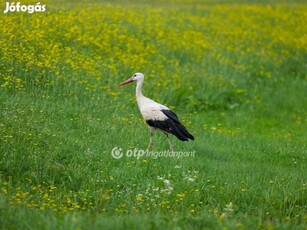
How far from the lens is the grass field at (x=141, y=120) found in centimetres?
831

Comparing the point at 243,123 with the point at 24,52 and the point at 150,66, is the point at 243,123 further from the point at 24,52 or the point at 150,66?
the point at 24,52

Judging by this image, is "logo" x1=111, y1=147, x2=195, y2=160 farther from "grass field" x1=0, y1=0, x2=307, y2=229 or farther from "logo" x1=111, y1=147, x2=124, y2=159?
"grass field" x1=0, y1=0, x2=307, y2=229

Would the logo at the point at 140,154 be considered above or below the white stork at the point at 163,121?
below

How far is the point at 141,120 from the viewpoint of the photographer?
12.1 meters

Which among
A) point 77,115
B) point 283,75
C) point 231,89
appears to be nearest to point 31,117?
point 77,115

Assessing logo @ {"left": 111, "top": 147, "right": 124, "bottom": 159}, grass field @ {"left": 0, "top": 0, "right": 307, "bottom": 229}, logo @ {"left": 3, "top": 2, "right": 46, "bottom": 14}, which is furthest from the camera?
logo @ {"left": 3, "top": 2, "right": 46, "bottom": 14}

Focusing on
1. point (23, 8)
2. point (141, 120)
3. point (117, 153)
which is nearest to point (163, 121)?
point (117, 153)

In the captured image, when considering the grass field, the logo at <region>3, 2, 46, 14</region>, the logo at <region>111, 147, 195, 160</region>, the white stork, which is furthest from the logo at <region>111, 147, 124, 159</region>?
the logo at <region>3, 2, 46, 14</region>

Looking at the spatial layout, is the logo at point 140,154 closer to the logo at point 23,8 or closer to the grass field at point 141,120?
the grass field at point 141,120

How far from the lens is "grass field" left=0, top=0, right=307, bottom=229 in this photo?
831 cm

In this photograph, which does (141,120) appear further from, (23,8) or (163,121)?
(23,8)

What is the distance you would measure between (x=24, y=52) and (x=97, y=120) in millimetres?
2445

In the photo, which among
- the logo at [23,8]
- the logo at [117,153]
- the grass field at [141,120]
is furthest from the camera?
the logo at [23,8]

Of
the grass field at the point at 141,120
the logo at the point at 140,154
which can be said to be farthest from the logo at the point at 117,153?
the grass field at the point at 141,120
